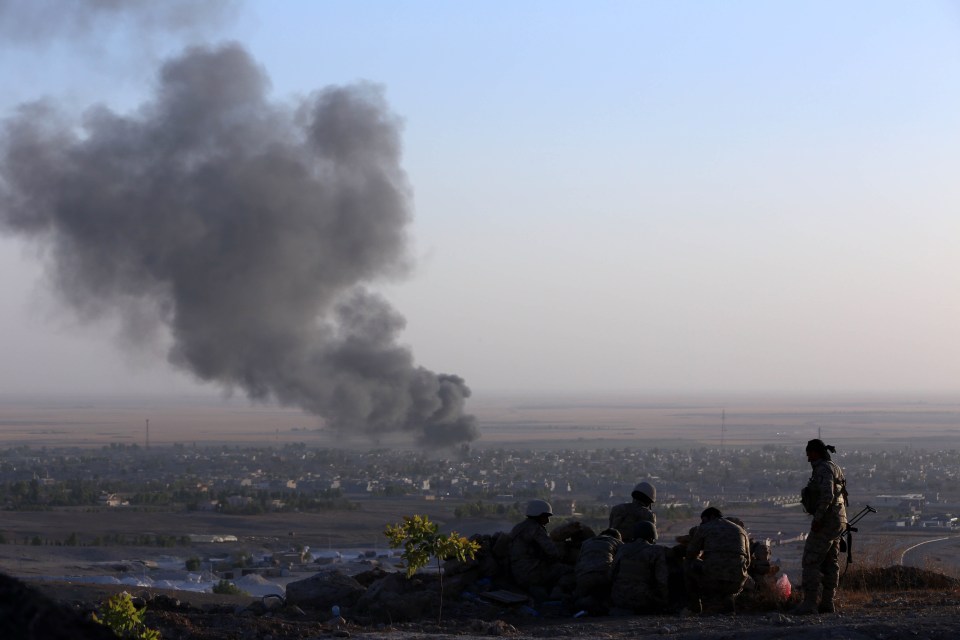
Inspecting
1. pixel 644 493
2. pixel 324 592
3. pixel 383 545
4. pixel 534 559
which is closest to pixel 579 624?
pixel 534 559

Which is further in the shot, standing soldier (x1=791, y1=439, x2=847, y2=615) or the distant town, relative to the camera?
the distant town

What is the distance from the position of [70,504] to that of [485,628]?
1972 inches

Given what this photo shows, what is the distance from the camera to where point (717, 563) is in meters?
13.1

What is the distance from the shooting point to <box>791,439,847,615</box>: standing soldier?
12266 millimetres

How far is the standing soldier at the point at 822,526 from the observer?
12.3m

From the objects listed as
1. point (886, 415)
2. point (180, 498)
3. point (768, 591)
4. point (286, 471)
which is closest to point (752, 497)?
point (180, 498)

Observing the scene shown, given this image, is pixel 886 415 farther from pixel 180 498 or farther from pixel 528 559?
pixel 528 559

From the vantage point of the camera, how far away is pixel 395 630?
1177 cm

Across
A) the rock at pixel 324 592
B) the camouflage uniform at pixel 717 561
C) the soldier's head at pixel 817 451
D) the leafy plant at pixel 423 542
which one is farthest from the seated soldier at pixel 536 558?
the soldier's head at pixel 817 451

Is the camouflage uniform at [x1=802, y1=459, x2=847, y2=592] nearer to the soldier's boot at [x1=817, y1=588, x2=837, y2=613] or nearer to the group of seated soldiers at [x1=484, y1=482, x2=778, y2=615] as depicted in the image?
the soldier's boot at [x1=817, y1=588, x2=837, y2=613]

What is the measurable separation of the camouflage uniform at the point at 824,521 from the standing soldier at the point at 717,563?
2.55 ft

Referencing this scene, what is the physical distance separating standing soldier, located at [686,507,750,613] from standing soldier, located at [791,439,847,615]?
2.48ft

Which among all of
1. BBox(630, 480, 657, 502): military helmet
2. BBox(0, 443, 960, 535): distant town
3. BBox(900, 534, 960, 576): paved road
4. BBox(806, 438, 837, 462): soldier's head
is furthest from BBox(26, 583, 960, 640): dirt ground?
BBox(0, 443, 960, 535): distant town

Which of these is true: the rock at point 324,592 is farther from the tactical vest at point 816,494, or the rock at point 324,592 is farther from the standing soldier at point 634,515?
the tactical vest at point 816,494
